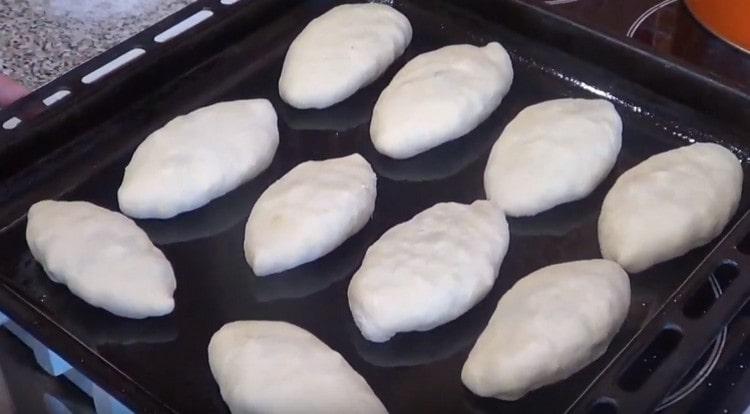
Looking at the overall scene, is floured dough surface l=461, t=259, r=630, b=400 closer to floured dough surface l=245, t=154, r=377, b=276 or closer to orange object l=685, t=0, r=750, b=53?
floured dough surface l=245, t=154, r=377, b=276

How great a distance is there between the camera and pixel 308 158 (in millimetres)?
909

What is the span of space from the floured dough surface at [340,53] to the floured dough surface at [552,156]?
6.6 inches

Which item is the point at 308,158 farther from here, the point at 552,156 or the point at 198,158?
the point at 552,156

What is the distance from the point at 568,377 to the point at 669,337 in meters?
0.09

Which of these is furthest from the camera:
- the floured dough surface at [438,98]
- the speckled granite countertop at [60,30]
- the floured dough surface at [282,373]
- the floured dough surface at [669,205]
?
the speckled granite countertop at [60,30]

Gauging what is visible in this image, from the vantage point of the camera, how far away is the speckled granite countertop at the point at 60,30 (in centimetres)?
116

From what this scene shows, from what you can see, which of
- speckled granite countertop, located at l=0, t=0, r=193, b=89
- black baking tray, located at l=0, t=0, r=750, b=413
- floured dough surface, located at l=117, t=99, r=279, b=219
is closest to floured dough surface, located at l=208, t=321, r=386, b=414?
black baking tray, located at l=0, t=0, r=750, b=413

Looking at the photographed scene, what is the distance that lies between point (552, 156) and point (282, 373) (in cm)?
34

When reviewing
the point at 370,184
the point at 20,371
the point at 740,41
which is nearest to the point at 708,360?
the point at 370,184

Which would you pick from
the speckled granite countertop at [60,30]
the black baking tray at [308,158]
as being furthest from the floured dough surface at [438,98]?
the speckled granite countertop at [60,30]

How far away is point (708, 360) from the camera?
28.3 inches

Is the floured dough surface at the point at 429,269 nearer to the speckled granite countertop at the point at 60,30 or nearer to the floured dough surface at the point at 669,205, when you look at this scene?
the floured dough surface at the point at 669,205

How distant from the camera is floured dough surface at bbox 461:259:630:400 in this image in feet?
2.29

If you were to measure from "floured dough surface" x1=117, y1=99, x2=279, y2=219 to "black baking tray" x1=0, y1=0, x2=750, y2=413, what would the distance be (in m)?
0.02
